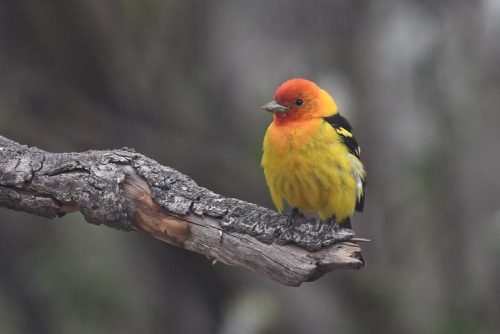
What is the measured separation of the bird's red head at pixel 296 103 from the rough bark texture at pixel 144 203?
51.8 inches

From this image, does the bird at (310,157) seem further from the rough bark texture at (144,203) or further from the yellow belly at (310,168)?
the rough bark texture at (144,203)

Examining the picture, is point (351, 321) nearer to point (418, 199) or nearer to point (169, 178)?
point (418, 199)

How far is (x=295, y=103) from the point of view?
6.23 metres

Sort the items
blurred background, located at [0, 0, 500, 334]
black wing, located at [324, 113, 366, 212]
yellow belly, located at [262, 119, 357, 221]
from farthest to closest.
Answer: blurred background, located at [0, 0, 500, 334], black wing, located at [324, 113, 366, 212], yellow belly, located at [262, 119, 357, 221]

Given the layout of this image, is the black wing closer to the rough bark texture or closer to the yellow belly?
the yellow belly

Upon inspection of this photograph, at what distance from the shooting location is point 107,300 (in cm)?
979

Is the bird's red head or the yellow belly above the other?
the bird's red head

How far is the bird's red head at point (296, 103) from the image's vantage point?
20.3 ft

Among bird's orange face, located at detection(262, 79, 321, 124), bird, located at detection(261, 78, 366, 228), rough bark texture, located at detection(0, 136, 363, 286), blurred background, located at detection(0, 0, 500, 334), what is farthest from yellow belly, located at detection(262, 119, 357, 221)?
blurred background, located at detection(0, 0, 500, 334)

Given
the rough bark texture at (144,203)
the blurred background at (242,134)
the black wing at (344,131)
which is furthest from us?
the blurred background at (242,134)

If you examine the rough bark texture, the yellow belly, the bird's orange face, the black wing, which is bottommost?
the rough bark texture

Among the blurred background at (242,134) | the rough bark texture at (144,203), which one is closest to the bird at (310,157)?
the rough bark texture at (144,203)

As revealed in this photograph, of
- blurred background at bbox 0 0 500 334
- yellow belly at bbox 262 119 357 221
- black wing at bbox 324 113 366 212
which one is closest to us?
yellow belly at bbox 262 119 357 221

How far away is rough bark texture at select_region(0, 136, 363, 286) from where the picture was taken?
15.8ft
